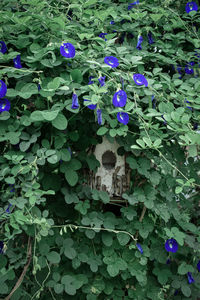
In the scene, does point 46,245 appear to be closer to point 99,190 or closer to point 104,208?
point 99,190

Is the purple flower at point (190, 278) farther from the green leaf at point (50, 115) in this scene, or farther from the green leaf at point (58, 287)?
the green leaf at point (50, 115)

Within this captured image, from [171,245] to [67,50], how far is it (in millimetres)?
966

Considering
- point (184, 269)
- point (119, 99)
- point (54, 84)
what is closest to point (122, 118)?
point (119, 99)

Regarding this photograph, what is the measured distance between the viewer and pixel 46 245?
164cm

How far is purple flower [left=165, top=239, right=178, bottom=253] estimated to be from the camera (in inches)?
71.5

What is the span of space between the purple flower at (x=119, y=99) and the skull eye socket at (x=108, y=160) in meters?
0.47

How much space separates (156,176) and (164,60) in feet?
1.82

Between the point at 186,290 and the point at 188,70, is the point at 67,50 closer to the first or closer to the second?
the point at 188,70

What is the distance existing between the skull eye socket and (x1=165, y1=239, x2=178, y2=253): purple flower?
0.43 metres

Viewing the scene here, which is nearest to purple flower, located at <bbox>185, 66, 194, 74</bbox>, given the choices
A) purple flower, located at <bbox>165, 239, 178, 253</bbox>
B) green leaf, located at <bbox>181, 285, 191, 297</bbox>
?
purple flower, located at <bbox>165, 239, 178, 253</bbox>

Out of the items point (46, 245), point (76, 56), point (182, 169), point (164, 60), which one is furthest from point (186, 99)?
point (46, 245)

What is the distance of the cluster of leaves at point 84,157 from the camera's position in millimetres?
1510

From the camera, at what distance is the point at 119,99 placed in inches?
58.2

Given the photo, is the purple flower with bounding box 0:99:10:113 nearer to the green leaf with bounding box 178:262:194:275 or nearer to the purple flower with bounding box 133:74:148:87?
the purple flower with bounding box 133:74:148:87
